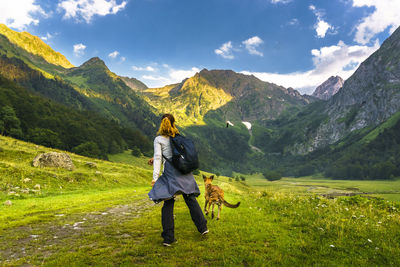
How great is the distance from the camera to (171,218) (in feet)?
23.5

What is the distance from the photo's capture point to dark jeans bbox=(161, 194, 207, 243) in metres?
6.78

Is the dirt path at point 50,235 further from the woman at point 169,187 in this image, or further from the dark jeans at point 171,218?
the woman at point 169,187

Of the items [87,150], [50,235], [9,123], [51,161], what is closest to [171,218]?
[50,235]

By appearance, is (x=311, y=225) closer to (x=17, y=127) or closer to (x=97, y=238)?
(x=97, y=238)

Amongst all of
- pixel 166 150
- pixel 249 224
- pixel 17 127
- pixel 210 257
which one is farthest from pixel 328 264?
pixel 17 127

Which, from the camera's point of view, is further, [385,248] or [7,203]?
[7,203]

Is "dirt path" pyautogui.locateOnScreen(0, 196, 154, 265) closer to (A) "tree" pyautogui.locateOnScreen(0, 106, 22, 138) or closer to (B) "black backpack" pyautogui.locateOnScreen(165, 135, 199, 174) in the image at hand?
(B) "black backpack" pyautogui.locateOnScreen(165, 135, 199, 174)

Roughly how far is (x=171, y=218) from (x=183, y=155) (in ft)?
7.39

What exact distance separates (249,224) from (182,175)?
384cm

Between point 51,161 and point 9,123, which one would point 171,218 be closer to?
point 51,161

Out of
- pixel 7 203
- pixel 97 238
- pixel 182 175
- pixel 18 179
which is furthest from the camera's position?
pixel 18 179

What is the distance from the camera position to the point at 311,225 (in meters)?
8.18

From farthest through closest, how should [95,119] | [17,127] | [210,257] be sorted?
1. [95,119]
2. [17,127]
3. [210,257]

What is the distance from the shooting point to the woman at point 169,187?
721cm
